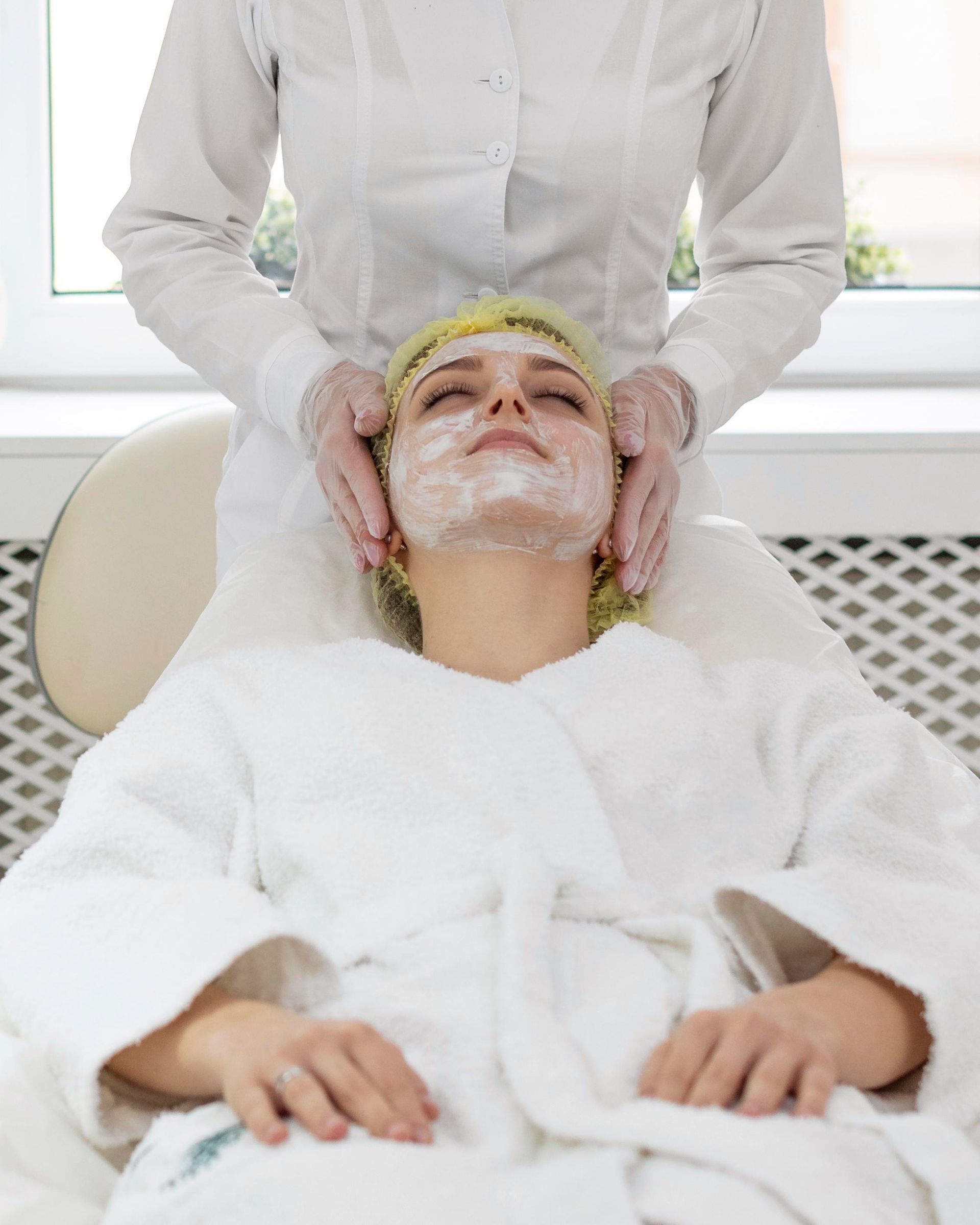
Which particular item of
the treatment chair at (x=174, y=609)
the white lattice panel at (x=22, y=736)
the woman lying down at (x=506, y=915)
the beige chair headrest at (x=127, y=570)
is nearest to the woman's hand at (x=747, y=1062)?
the woman lying down at (x=506, y=915)

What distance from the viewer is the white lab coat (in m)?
1.43

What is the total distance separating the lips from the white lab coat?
245mm

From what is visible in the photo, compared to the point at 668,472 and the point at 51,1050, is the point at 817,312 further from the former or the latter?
the point at 51,1050

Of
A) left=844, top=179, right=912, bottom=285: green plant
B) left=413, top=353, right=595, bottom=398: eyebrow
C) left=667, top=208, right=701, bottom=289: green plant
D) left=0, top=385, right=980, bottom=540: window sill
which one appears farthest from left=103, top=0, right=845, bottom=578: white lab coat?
left=844, top=179, right=912, bottom=285: green plant

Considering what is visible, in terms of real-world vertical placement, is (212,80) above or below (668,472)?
above

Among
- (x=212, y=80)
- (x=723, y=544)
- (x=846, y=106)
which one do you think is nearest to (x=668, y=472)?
(x=723, y=544)

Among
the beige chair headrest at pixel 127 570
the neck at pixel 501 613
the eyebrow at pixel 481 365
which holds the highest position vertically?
the eyebrow at pixel 481 365

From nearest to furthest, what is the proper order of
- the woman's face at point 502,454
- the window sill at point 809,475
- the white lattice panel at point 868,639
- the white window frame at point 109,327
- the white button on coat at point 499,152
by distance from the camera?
the woman's face at point 502,454 < the white button on coat at point 499,152 < the window sill at point 809,475 < the white lattice panel at point 868,639 < the white window frame at point 109,327

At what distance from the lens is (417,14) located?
1430 mm

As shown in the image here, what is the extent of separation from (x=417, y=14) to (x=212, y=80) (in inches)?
10.1

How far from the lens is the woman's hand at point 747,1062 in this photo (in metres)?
0.85

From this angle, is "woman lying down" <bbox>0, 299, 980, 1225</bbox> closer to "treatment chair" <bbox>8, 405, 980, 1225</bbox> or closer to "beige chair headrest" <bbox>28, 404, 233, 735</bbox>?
"treatment chair" <bbox>8, 405, 980, 1225</bbox>

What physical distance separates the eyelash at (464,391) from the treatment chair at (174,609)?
268mm

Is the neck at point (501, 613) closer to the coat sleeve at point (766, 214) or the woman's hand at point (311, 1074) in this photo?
the coat sleeve at point (766, 214)
